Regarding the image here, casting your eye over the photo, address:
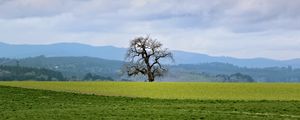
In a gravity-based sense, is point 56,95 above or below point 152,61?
below

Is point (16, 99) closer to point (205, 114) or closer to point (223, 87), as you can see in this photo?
point (205, 114)

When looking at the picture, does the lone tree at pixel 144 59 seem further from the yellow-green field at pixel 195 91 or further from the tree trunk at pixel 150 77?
the yellow-green field at pixel 195 91

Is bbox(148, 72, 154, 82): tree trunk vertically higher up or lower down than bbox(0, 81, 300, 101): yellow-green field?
higher up

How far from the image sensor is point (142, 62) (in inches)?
4353

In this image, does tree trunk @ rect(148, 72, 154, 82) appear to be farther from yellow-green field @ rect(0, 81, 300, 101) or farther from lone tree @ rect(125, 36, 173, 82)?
yellow-green field @ rect(0, 81, 300, 101)

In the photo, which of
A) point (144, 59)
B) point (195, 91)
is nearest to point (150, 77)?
point (144, 59)

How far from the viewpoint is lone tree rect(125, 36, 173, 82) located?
363 ft

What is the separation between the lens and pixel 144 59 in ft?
361

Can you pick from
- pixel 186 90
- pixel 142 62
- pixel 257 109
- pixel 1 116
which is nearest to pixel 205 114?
pixel 257 109

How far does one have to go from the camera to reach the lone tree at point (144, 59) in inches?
4353

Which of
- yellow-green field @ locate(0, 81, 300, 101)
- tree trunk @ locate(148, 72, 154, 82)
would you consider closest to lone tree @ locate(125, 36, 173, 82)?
tree trunk @ locate(148, 72, 154, 82)

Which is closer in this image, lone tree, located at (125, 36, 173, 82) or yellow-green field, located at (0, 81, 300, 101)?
yellow-green field, located at (0, 81, 300, 101)

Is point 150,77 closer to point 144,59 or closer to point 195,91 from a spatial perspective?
point 144,59

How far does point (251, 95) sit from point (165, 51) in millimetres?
43466
